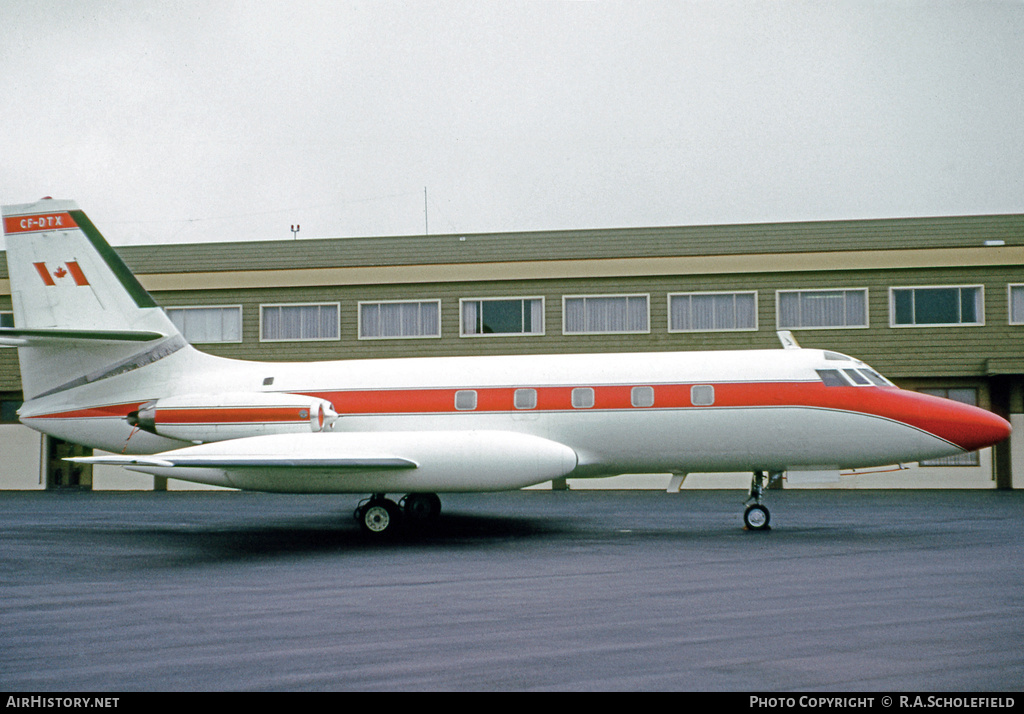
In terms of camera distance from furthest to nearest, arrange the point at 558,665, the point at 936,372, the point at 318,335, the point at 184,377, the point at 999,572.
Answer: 1. the point at 318,335
2. the point at 936,372
3. the point at 184,377
4. the point at 999,572
5. the point at 558,665

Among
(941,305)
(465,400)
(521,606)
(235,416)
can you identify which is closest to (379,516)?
(465,400)

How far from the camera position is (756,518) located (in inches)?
615

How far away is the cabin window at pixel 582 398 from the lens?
15609 mm

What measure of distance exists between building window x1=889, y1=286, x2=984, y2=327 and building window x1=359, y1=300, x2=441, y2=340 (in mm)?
15264

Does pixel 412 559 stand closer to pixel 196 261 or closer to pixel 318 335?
pixel 318 335

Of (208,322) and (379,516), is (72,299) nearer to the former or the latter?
(379,516)

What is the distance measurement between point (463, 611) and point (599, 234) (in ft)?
73.3

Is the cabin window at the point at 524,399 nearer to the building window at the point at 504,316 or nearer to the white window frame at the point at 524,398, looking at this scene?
the white window frame at the point at 524,398

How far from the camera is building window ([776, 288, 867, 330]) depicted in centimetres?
2855

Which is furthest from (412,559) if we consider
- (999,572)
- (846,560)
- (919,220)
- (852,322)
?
(919,220)

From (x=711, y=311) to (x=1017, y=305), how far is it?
9819mm

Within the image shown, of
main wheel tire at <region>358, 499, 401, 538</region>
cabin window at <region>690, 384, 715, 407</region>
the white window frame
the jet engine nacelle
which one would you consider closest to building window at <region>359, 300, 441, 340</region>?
the jet engine nacelle

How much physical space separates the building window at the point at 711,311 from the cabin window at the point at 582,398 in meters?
13.9

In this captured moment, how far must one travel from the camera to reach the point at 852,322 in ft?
93.7
